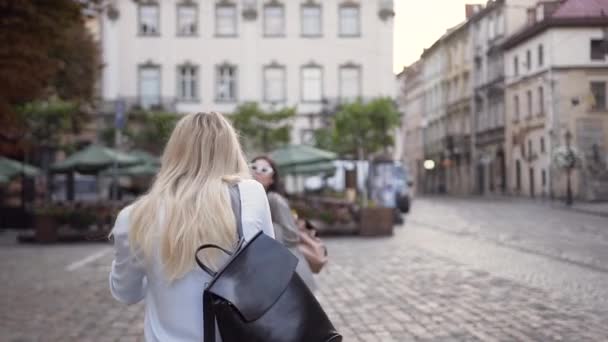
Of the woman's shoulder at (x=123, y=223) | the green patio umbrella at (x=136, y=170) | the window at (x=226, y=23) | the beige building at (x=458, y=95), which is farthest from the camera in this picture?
the window at (x=226, y=23)

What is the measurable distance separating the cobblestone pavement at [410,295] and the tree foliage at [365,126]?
2541cm

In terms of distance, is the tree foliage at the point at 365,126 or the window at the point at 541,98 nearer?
the window at the point at 541,98

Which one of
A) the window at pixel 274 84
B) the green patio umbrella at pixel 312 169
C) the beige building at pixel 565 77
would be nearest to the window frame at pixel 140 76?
the window at pixel 274 84

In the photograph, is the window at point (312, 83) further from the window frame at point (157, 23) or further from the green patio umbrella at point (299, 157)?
the green patio umbrella at point (299, 157)

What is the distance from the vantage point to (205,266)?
3.02 meters

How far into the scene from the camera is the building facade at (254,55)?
5291 cm

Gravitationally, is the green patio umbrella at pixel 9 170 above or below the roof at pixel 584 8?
below

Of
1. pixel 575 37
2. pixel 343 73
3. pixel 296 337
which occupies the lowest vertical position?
pixel 296 337

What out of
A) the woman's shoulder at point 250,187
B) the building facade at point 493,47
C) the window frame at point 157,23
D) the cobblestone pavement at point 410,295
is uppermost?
the window frame at point 157,23

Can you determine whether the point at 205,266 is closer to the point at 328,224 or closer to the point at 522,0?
the point at 522,0

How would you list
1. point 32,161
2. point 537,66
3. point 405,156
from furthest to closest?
point 405,156 < point 32,161 < point 537,66

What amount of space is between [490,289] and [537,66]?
384 centimetres

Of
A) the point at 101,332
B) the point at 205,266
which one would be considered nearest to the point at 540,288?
the point at 101,332

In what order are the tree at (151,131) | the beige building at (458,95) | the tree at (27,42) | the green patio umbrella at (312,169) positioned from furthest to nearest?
the tree at (151,131), the green patio umbrella at (312,169), the beige building at (458,95), the tree at (27,42)
